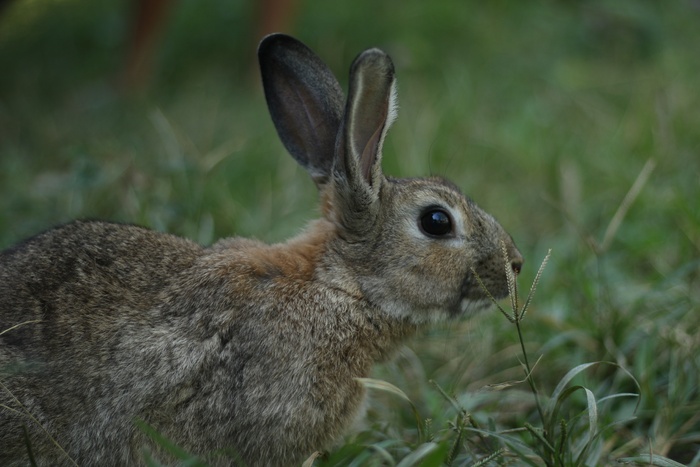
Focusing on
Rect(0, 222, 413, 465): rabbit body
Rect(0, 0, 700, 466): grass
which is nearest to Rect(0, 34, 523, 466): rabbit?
Rect(0, 222, 413, 465): rabbit body

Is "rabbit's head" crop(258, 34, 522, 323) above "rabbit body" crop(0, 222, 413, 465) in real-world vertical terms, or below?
above

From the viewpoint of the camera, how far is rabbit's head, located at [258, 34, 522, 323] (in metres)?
3.36

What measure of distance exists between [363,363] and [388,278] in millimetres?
358

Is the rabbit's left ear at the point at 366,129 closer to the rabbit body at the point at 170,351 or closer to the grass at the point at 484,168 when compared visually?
the rabbit body at the point at 170,351

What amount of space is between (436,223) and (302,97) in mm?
822

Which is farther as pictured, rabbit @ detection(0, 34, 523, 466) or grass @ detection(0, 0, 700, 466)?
grass @ detection(0, 0, 700, 466)

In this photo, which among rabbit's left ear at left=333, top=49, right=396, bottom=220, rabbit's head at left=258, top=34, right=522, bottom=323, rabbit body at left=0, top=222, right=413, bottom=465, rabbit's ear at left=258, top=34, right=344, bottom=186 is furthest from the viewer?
rabbit's ear at left=258, top=34, right=344, bottom=186

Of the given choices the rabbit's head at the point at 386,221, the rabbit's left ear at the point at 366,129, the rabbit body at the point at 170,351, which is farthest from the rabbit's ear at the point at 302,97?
the rabbit body at the point at 170,351

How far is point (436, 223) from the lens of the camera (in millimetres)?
3432

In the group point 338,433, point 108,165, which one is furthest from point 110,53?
point 338,433

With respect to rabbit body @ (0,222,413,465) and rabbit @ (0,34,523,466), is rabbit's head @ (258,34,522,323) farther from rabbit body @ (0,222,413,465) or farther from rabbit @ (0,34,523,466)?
rabbit body @ (0,222,413,465)

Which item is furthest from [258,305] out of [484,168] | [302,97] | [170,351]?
[484,168]

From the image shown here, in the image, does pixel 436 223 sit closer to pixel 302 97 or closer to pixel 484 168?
pixel 302 97

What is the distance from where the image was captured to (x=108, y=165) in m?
5.21
